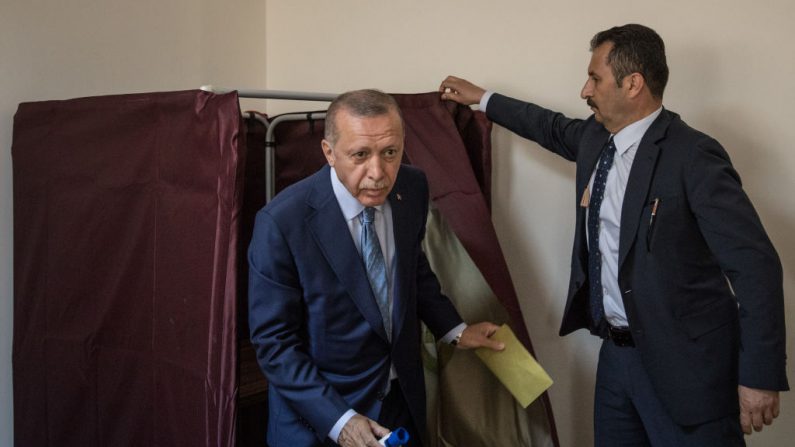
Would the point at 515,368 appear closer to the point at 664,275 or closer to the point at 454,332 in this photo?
the point at 454,332

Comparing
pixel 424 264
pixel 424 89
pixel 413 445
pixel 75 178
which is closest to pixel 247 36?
pixel 424 89

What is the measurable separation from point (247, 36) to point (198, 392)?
199cm

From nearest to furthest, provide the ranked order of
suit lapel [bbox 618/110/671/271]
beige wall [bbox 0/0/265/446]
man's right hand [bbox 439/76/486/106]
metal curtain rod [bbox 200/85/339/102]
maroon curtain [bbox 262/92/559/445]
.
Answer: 1. suit lapel [bbox 618/110/671/271]
2. metal curtain rod [bbox 200/85/339/102]
3. maroon curtain [bbox 262/92/559/445]
4. man's right hand [bbox 439/76/486/106]
5. beige wall [bbox 0/0/265/446]

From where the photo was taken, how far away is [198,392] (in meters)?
1.61

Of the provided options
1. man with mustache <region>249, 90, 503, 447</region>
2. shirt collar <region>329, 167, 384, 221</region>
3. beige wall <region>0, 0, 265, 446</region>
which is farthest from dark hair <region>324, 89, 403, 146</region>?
beige wall <region>0, 0, 265, 446</region>

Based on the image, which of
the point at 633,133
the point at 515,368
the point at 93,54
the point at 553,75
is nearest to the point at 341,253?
the point at 515,368

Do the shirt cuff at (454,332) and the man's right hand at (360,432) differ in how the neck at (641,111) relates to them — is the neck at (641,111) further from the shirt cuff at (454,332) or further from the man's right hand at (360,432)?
the man's right hand at (360,432)

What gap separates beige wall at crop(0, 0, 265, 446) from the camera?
7.53 ft

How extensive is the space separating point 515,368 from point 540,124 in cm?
77

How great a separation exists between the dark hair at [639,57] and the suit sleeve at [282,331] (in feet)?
3.13

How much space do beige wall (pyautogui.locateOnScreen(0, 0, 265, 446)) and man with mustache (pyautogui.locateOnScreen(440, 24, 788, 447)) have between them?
1751 millimetres

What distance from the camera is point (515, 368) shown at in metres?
1.71

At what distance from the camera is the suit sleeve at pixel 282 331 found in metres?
1.40

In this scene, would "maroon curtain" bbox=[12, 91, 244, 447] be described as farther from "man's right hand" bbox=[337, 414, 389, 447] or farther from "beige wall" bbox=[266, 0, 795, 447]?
"beige wall" bbox=[266, 0, 795, 447]
